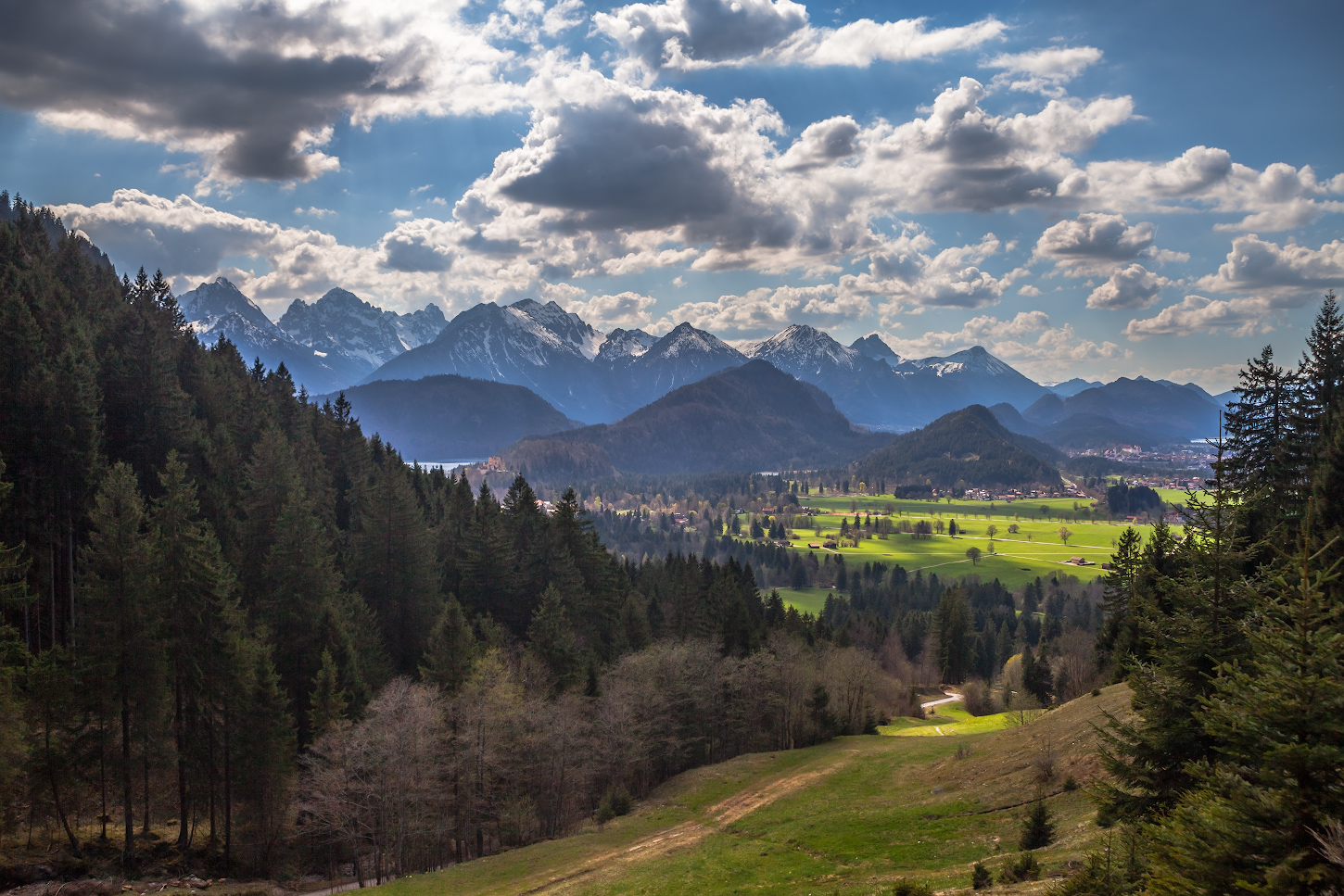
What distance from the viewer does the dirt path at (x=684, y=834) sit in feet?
121

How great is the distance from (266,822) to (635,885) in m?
25.8

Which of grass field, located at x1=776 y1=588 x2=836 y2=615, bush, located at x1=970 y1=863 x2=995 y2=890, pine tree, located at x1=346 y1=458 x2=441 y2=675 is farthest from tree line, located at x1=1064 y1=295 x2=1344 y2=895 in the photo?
grass field, located at x1=776 y1=588 x2=836 y2=615

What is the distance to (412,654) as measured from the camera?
65.3m

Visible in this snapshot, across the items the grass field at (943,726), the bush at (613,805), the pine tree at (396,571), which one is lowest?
the grass field at (943,726)

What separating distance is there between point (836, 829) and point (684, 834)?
10.1 meters

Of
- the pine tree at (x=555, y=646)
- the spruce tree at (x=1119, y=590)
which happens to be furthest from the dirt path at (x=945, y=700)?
the pine tree at (x=555, y=646)

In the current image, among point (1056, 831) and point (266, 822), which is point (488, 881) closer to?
point (266, 822)

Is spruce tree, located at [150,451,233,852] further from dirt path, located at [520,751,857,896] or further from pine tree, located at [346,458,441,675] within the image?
dirt path, located at [520,751,857,896]

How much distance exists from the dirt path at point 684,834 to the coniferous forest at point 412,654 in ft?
29.0

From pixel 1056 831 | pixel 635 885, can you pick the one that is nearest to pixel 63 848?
pixel 635 885

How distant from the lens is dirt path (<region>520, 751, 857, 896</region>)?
3684 cm

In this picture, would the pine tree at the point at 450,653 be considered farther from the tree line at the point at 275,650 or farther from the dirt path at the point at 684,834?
the dirt path at the point at 684,834

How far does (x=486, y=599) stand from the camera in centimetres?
7431

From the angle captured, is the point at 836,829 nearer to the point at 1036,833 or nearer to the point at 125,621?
the point at 1036,833
